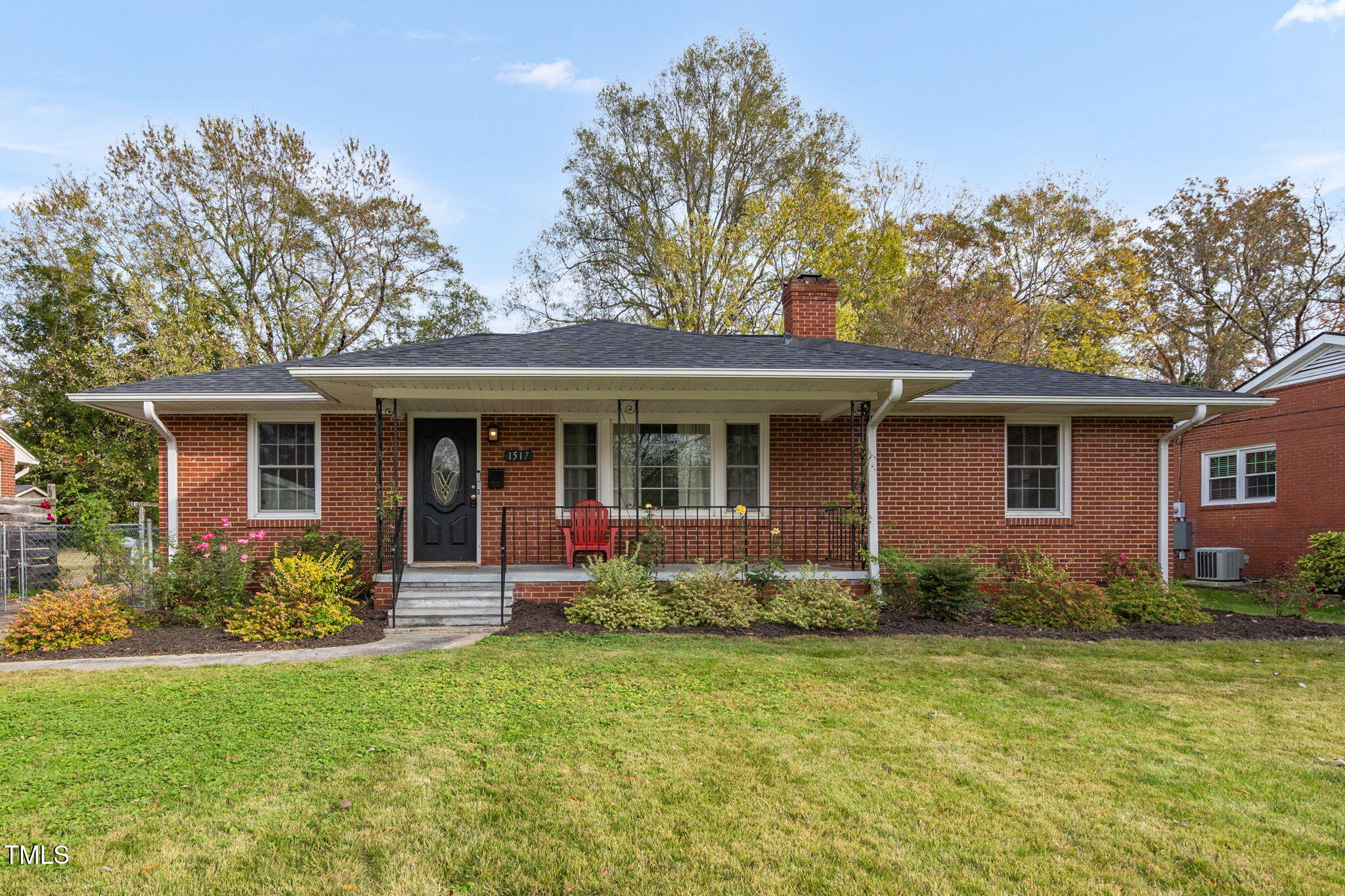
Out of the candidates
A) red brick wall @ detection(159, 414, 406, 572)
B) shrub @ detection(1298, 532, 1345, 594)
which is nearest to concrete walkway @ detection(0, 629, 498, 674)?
red brick wall @ detection(159, 414, 406, 572)

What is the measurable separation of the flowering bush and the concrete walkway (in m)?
1.24

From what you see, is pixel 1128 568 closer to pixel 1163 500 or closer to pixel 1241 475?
pixel 1163 500

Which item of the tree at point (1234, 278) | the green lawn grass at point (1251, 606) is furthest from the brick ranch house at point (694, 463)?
the tree at point (1234, 278)

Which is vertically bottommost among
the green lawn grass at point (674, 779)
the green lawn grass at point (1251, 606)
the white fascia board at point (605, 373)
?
the green lawn grass at point (1251, 606)

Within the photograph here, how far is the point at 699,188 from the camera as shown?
22484 millimetres

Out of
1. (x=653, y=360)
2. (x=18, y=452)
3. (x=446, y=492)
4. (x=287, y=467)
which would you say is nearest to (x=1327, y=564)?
(x=653, y=360)

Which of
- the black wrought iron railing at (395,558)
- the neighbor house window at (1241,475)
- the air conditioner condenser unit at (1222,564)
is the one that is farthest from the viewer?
the neighbor house window at (1241,475)

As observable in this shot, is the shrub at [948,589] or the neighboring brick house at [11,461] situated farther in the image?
the neighboring brick house at [11,461]

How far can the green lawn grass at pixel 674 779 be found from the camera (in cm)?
287

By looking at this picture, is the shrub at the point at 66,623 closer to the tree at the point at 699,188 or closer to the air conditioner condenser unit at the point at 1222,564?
the tree at the point at 699,188

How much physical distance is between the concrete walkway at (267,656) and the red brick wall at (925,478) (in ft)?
8.16

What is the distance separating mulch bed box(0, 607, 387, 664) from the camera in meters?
6.62

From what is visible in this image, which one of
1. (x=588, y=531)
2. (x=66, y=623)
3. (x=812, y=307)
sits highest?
(x=812, y=307)

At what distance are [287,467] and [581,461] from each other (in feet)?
12.5
